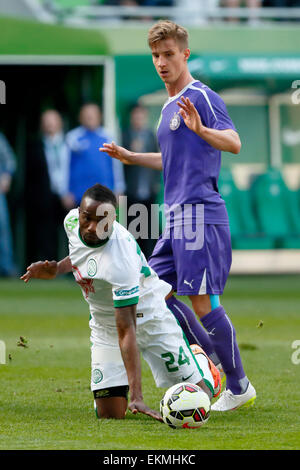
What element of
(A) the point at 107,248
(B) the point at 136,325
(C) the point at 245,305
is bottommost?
(C) the point at 245,305

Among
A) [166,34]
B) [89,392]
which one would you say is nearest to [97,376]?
[89,392]

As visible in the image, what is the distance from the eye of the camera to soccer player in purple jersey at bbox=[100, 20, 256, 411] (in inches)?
244

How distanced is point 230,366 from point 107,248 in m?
1.16

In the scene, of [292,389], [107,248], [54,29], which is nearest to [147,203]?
[54,29]

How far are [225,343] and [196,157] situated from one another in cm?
117

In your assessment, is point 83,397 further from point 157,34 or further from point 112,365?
point 157,34

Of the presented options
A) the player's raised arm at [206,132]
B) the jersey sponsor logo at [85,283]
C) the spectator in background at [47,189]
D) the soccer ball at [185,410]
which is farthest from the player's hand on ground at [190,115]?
the spectator in background at [47,189]

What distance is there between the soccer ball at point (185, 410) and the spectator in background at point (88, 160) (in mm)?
9983

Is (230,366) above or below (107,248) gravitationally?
below

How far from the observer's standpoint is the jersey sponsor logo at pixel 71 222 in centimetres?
602

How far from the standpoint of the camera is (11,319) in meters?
11.8

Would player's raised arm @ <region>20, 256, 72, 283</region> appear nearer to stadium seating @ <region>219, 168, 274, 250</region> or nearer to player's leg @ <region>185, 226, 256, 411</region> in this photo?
player's leg @ <region>185, 226, 256, 411</region>

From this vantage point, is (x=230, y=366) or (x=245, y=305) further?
(x=245, y=305)

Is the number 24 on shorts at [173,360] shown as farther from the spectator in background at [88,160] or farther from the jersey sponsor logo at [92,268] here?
the spectator in background at [88,160]
